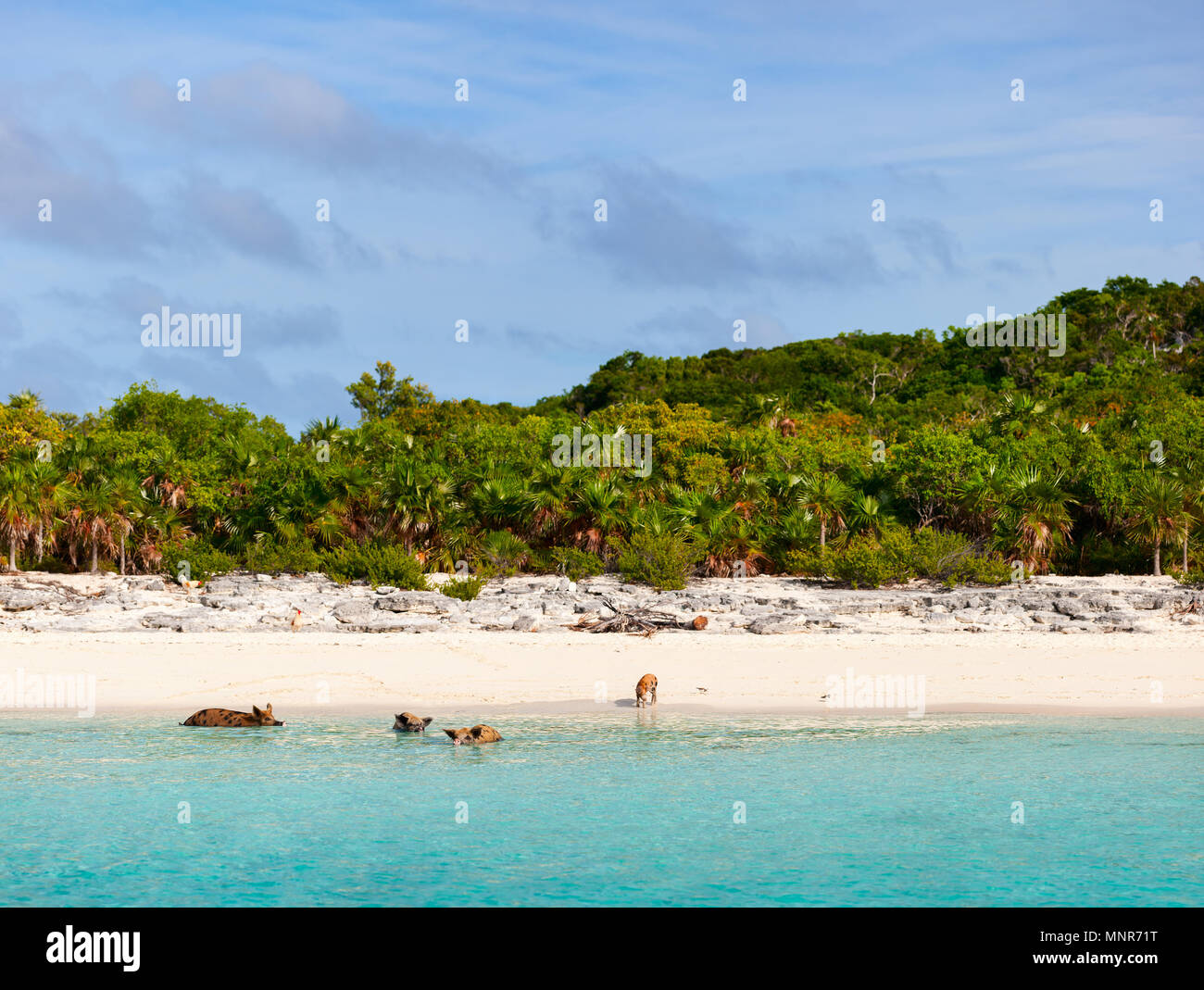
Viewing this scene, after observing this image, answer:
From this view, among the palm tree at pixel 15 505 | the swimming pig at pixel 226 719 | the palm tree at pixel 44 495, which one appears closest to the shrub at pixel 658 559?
the swimming pig at pixel 226 719

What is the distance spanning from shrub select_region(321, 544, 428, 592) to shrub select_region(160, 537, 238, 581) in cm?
300

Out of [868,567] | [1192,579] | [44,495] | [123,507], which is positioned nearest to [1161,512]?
[1192,579]

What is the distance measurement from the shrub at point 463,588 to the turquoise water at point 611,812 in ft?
34.2

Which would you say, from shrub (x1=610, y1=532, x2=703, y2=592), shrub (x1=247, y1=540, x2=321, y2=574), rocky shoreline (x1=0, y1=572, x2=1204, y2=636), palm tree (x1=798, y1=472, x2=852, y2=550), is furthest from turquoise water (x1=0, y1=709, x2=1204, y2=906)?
palm tree (x1=798, y1=472, x2=852, y2=550)

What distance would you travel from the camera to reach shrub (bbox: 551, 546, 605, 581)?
2908 cm

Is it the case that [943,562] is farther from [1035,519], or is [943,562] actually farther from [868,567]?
[1035,519]

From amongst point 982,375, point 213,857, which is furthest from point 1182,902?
point 982,375

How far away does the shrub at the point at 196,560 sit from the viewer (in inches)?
1168

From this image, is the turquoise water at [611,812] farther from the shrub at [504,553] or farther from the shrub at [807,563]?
the shrub at [504,553]

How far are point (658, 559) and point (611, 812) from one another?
16.5 metres

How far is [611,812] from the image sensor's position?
10.6m
